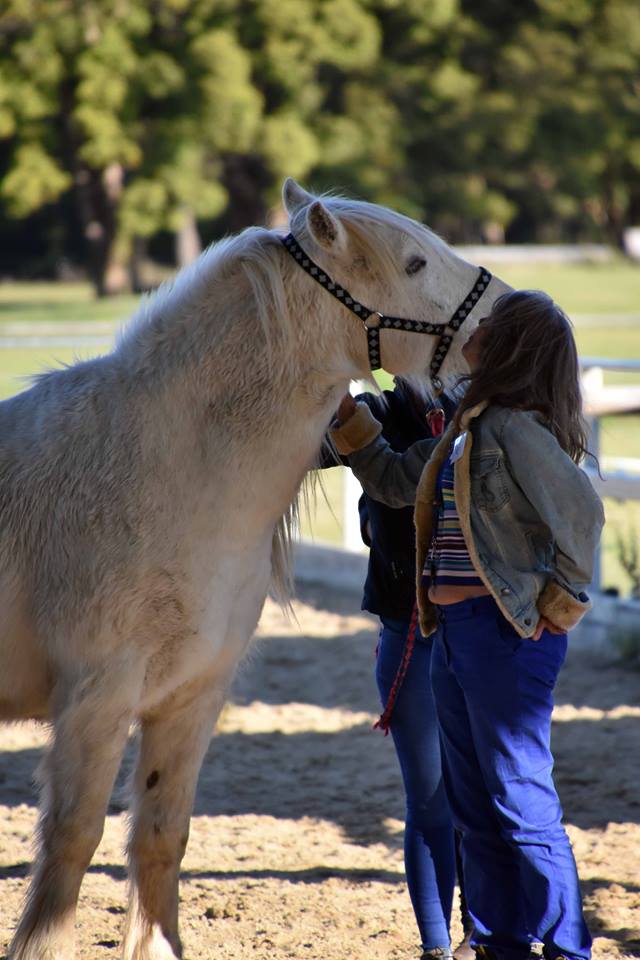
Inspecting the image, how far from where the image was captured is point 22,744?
5445mm

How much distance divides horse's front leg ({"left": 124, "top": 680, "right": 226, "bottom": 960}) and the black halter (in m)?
0.91

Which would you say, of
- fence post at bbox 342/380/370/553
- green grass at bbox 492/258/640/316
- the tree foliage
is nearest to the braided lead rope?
fence post at bbox 342/380/370/553

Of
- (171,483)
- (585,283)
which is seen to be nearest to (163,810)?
(171,483)

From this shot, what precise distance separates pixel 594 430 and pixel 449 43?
36.7 meters

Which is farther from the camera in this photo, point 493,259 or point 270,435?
point 493,259

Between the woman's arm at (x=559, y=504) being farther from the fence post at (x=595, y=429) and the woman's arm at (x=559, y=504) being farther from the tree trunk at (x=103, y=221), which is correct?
the tree trunk at (x=103, y=221)

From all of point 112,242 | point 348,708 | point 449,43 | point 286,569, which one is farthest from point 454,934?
point 449,43

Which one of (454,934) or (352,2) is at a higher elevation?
(454,934)

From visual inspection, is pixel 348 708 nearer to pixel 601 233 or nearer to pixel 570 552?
pixel 570 552

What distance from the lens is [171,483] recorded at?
2.74 meters

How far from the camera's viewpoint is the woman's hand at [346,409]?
3010 millimetres

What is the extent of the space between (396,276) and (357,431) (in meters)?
0.47

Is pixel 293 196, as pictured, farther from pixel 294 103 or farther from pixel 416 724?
pixel 294 103

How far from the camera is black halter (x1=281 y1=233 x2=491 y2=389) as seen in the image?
272cm
